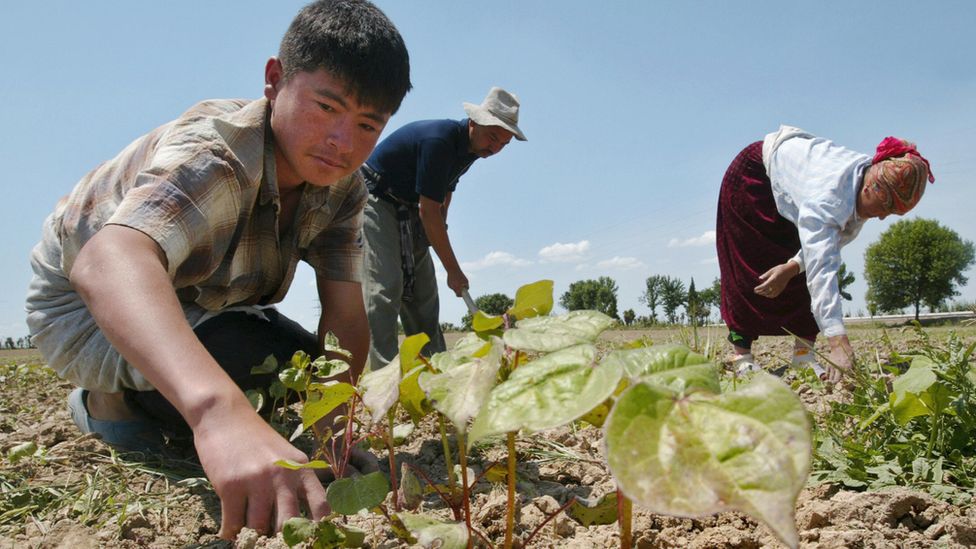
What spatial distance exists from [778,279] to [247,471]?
2.80m

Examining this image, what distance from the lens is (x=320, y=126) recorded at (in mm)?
1664

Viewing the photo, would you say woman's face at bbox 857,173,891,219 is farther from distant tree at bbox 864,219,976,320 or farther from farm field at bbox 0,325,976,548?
distant tree at bbox 864,219,976,320

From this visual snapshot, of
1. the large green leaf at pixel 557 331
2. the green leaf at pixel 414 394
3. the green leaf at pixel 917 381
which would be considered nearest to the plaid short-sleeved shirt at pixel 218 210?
the green leaf at pixel 414 394

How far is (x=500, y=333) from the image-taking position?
75 centimetres

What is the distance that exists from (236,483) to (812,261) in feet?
8.56

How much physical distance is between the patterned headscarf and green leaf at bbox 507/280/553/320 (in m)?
2.64

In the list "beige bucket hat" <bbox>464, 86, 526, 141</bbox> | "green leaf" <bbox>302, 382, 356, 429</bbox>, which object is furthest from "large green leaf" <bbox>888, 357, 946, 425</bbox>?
"beige bucket hat" <bbox>464, 86, 526, 141</bbox>

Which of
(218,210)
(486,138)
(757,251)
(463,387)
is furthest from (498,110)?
(463,387)

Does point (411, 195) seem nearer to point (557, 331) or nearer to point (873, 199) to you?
point (873, 199)

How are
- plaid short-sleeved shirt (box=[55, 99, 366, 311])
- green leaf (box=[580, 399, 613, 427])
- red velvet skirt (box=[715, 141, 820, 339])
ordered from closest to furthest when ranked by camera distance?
green leaf (box=[580, 399, 613, 427]), plaid short-sleeved shirt (box=[55, 99, 366, 311]), red velvet skirt (box=[715, 141, 820, 339])

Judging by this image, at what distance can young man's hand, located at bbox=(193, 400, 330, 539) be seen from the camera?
3.02 ft

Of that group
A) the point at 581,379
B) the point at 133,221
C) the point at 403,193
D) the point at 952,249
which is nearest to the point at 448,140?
the point at 403,193

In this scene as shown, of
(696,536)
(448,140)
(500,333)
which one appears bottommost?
(696,536)

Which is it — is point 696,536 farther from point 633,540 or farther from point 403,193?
point 403,193
